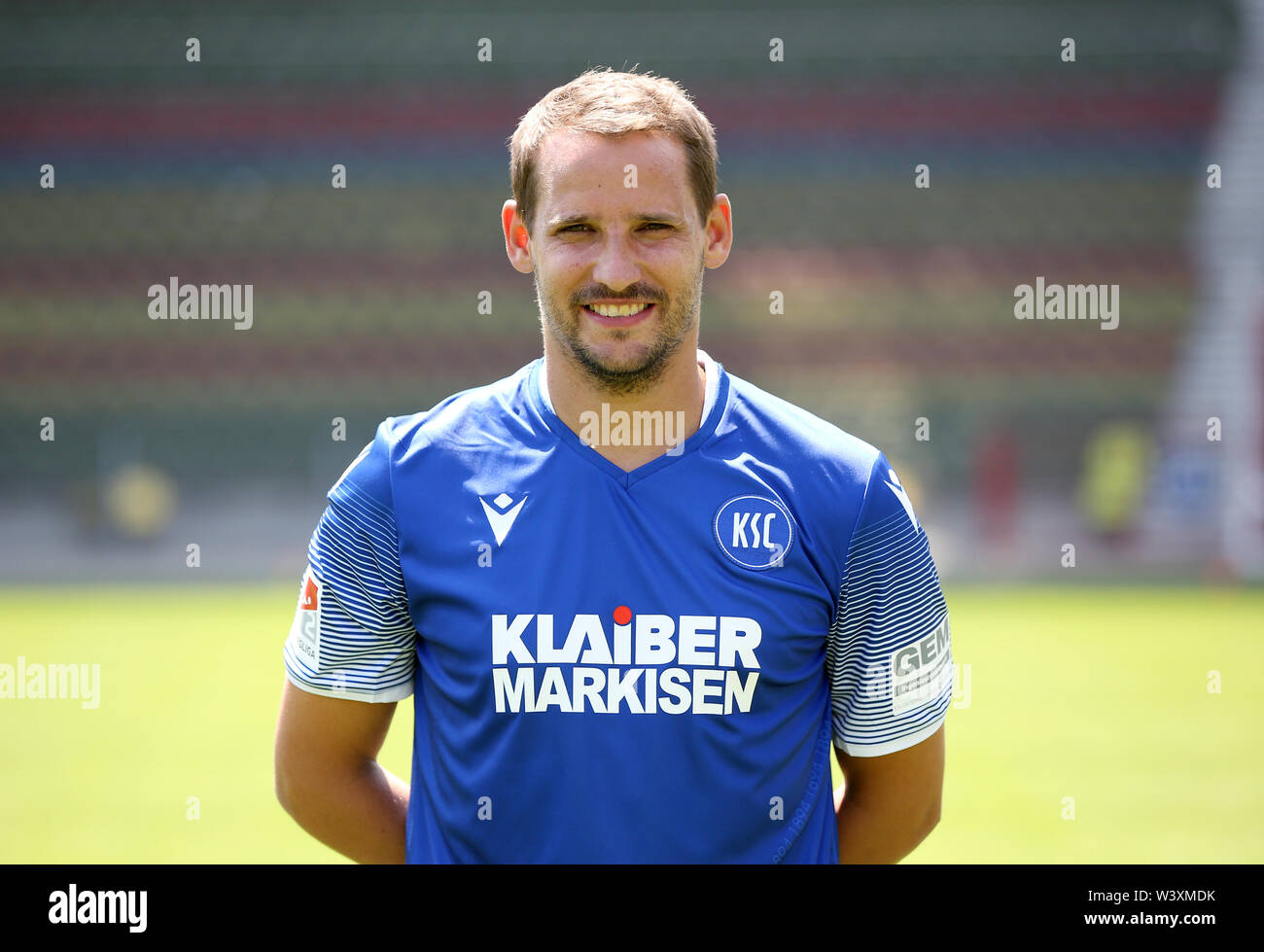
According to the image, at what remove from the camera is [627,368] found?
1.76 m

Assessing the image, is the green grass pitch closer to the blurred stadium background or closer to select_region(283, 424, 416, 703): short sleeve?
select_region(283, 424, 416, 703): short sleeve

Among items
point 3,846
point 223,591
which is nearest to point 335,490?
point 3,846

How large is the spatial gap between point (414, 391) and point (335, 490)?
17.5m

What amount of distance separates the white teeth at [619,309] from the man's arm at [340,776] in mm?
666

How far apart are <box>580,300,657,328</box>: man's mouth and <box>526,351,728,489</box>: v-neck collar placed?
145 millimetres

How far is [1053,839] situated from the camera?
16.3ft

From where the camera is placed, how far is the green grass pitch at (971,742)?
16.2 ft

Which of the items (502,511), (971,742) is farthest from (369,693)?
(971,742)

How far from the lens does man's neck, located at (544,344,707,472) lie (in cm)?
181
